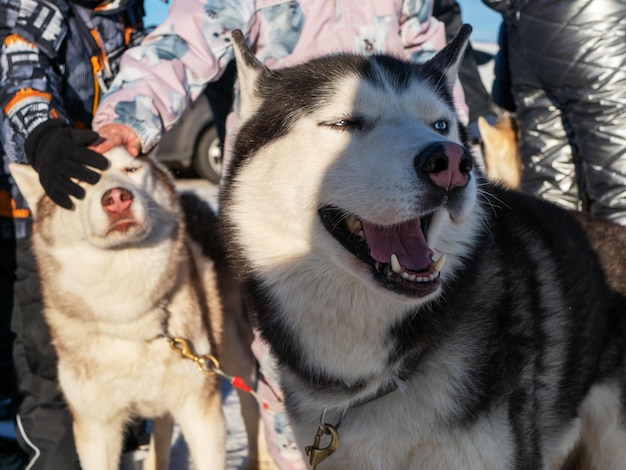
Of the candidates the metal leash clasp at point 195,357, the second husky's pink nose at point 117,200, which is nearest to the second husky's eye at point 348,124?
the second husky's pink nose at point 117,200

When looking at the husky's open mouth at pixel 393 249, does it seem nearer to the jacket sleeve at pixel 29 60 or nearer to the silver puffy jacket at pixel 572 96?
the silver puffy jacket at pixel 572 96

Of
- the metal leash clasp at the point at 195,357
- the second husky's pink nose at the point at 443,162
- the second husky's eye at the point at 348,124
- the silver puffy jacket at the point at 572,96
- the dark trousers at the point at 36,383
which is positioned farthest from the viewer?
the dark trousers at the point at 36,383

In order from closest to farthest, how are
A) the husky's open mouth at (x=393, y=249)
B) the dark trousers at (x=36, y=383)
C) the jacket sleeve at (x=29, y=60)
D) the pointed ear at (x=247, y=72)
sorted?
the husky's open mouth at (x=393, y=249) → the pointed ear at (x=247, y=72) → the jacket sleeve at (x=29, y=60) → the dark trousers at (x=36, y=383)

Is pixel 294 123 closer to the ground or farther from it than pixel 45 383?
farther from it

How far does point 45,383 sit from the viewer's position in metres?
3.12

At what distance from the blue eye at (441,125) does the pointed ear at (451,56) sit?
25cm

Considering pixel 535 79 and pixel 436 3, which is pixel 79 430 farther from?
pixel 436 3

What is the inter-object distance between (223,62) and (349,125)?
875 mm

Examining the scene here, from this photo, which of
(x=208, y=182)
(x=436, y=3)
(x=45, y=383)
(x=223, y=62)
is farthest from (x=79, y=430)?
(x=208, y=182)

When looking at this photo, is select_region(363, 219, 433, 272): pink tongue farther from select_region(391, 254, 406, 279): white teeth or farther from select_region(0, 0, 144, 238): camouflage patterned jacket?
select_region(0, 0, 144, 238): camouflage patterned jacket

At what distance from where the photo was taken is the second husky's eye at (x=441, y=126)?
71.9 inches

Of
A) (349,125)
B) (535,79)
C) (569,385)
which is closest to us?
(349,125)

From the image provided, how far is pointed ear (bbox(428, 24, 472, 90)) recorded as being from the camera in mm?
2043

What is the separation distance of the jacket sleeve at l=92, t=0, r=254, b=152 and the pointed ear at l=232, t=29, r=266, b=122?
367 mm
